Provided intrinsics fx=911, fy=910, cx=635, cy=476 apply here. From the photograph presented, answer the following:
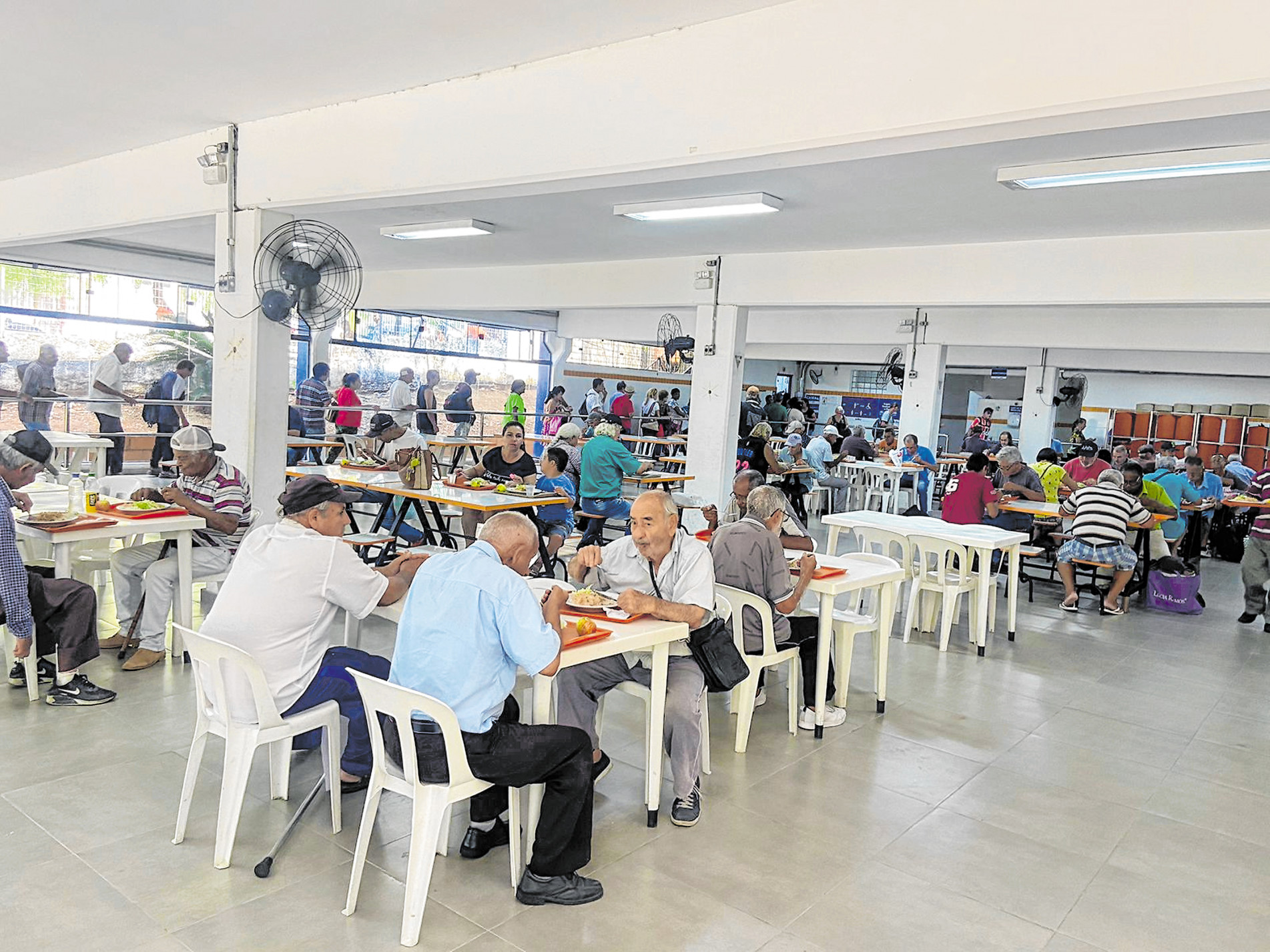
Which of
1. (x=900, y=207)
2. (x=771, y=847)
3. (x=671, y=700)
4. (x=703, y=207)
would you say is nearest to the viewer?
(x=771, y=847)

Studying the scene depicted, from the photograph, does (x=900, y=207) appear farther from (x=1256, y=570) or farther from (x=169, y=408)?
(x=169, y=408)

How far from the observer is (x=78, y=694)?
3.73 meters

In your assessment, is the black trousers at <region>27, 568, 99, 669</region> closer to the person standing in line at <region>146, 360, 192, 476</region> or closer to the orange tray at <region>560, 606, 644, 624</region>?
the orange tray at <region>560, 606, 644, 624</region>

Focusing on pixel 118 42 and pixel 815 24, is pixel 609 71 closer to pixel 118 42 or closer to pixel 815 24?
pixel 815 24

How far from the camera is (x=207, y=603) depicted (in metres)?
4.66

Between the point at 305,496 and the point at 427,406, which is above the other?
the point at 427,406

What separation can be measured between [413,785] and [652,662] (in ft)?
3.32

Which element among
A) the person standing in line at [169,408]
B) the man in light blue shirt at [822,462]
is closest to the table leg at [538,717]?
the person standing in line at [169,408]

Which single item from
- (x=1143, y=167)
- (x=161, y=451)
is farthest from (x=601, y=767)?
(x=161, y=451)

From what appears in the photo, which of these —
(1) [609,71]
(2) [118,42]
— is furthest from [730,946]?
(2) [118,42]

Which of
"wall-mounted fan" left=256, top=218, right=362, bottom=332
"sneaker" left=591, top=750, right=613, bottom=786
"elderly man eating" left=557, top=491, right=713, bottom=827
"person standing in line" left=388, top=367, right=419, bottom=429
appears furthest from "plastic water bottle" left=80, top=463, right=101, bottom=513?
"person standing in line" left=388, top=367, right=419, bottom=429

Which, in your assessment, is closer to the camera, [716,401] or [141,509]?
[141,509]

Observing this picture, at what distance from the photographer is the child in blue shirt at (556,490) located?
660 cm

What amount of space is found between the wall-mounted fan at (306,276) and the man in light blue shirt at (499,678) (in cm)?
338
